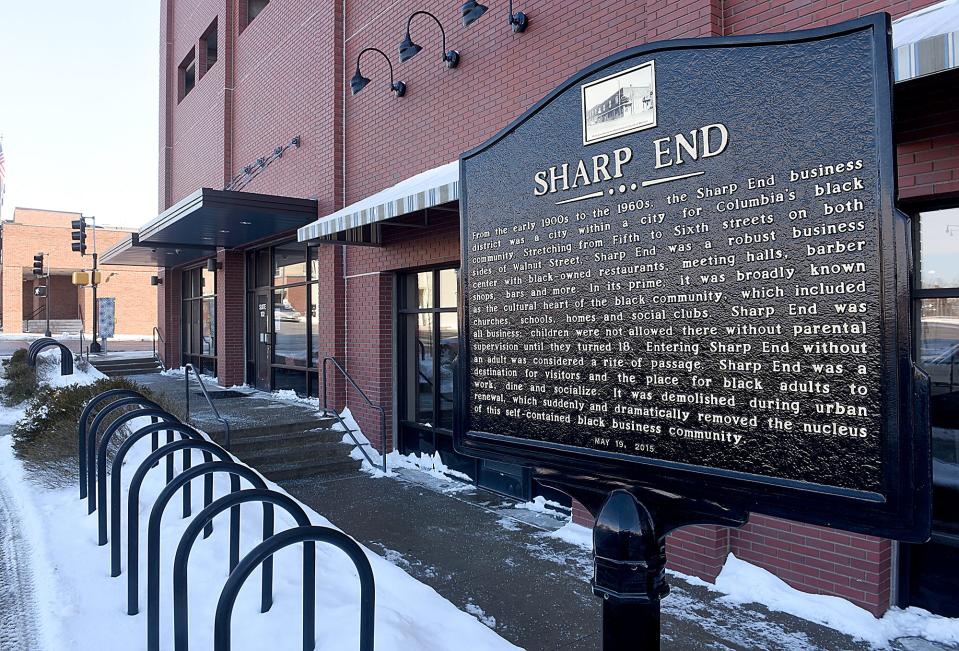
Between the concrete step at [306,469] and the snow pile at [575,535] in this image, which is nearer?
the snow pile at [575,535]

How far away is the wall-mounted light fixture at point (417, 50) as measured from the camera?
7884mm

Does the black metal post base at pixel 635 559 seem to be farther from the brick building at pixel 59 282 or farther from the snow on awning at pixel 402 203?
the brick building at pixel 59 282

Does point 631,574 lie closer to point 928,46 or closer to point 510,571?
point 928,46

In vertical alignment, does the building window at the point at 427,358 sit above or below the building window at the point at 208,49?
below

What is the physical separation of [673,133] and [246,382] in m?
14.7

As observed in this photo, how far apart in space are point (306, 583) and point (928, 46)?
3.94 meters

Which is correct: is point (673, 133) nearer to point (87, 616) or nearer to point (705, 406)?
point (705, 406)

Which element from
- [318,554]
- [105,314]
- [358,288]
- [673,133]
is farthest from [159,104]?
[673,133]

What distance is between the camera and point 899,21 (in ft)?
12.1

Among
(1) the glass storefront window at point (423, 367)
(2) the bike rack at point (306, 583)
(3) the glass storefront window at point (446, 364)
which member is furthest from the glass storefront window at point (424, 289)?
(2) the bike rack at point (306, 583)

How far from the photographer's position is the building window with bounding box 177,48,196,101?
1877cm

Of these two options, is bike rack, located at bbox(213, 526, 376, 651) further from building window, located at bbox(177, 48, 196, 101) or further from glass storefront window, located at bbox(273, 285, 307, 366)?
building window, located at bbox(177, 48, 196, 101)

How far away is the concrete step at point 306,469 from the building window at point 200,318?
30.1ft

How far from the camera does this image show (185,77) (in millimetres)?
19422
